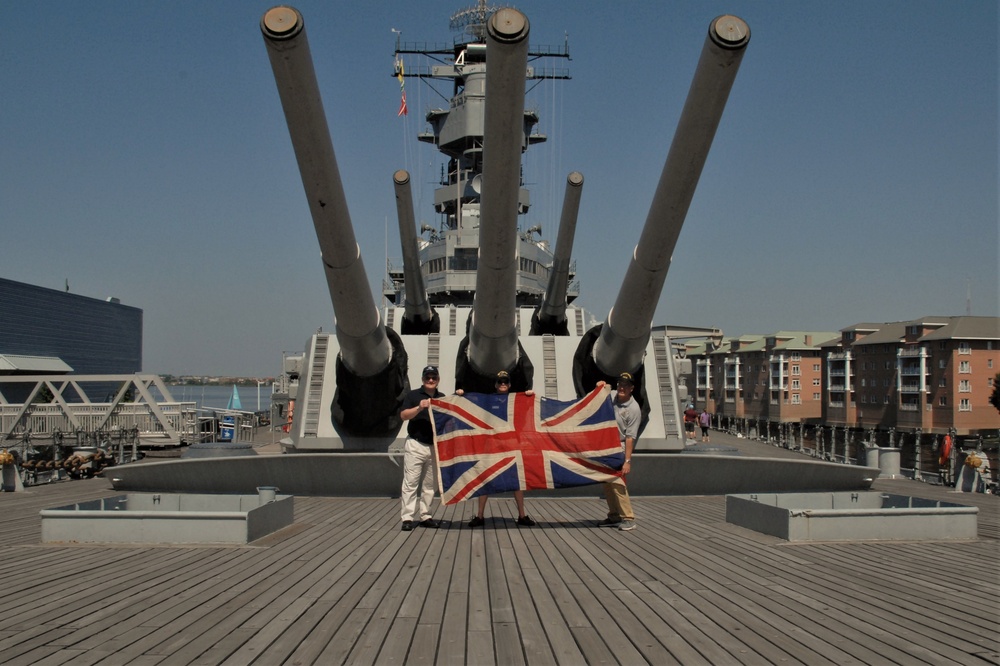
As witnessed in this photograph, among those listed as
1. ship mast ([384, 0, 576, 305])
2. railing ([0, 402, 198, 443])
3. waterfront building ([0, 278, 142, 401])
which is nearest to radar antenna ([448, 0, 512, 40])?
ship mast ([384, 0, 576, 305])

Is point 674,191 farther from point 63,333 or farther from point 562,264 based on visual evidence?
point 63,333

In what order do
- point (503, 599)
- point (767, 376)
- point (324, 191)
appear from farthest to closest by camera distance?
point (767, 376)
point (324, 191)
point (503, 599)

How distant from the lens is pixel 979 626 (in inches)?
134

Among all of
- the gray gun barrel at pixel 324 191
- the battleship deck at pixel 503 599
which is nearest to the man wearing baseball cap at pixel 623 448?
Answer: the battleship deck at pixel 503 599

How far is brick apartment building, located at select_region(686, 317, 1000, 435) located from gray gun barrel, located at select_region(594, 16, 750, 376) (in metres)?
31.6

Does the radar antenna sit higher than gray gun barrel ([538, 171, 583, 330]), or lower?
higher

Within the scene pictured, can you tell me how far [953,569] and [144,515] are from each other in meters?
4.54

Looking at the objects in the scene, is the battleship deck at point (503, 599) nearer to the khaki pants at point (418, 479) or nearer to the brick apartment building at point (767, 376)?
the khaki pants at point (418, 479)

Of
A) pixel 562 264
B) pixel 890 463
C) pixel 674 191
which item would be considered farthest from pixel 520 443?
pixel 890 463

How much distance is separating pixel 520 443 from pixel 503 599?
7.52 ft

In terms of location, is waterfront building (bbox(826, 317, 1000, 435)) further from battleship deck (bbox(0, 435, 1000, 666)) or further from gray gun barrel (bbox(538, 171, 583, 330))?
battleship deck (bbox(0, 435, 1000, 666))

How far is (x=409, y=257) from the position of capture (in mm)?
10508

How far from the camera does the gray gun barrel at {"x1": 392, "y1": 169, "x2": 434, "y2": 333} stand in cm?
1015

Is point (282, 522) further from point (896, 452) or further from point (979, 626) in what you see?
point (896, 452)
